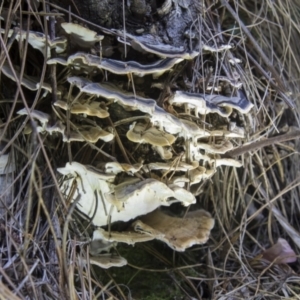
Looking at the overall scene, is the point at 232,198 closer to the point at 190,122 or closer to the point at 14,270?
the point at 190,122

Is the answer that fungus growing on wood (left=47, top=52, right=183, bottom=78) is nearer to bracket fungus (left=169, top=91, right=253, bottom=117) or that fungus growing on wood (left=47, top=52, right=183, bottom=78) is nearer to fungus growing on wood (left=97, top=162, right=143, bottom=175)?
bracket fungus (left=169, top=91, right=253, bottom=117)

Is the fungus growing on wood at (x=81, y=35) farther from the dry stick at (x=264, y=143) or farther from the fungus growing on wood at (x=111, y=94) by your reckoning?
the dry stick at (x=264, y=143)

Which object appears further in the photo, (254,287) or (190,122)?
(254,287)

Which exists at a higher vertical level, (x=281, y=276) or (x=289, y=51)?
(x=289, y=51)

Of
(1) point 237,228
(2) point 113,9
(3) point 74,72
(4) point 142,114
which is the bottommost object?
(1) point 237,228

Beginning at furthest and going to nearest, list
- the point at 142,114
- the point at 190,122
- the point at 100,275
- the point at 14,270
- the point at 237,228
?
the point at 237,228 → the point at 100,275 → the point at 142,114 → the point at 190,122 → the point at 14,270

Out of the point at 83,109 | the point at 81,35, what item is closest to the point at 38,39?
the point at 81,35

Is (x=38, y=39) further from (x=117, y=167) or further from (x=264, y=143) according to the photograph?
(x=264, y=143)

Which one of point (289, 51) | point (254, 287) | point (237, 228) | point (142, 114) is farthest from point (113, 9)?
point (254, 287)
